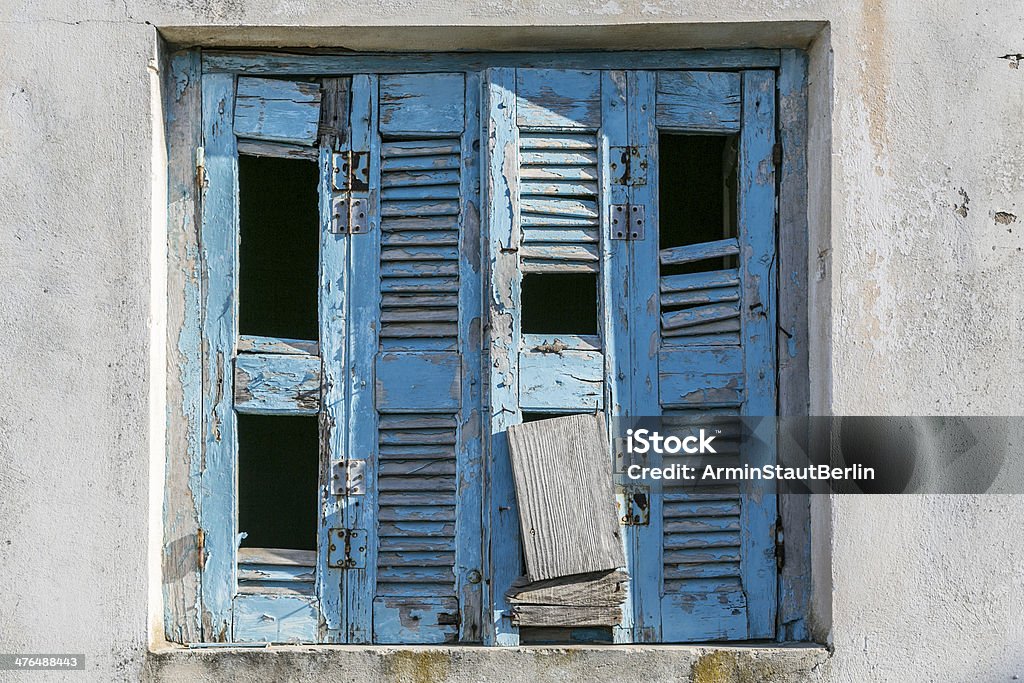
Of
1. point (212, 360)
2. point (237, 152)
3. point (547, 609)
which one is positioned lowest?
point (547, 609)

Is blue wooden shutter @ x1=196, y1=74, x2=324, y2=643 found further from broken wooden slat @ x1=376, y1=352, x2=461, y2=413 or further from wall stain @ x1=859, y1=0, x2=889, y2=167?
wall stain @ x1=859, y1=0, x2=889, y2=167

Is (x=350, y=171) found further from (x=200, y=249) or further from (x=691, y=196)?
(x=691, y=196)

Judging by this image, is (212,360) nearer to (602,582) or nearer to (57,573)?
(57,573)

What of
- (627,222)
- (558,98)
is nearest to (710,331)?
(627,222)

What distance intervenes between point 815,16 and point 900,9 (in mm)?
264

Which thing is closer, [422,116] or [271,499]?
[422,116]

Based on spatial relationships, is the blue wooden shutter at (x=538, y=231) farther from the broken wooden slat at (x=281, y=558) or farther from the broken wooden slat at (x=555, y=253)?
the broken wooden slat at (x=281, y=558)

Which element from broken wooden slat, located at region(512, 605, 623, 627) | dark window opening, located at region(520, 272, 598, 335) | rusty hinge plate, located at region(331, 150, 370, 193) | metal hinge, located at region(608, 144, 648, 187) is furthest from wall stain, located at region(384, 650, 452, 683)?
dark window opening, located at region(520, 272, 598, 335)

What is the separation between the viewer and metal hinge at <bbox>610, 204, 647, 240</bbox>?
2.96m

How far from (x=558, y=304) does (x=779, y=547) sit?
1900 mm

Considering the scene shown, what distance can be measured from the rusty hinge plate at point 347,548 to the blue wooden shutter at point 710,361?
32.9 inches

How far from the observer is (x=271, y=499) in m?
4.44

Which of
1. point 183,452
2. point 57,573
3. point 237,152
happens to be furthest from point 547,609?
point 237,152

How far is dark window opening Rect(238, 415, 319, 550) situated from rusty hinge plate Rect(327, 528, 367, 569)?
157 cm
